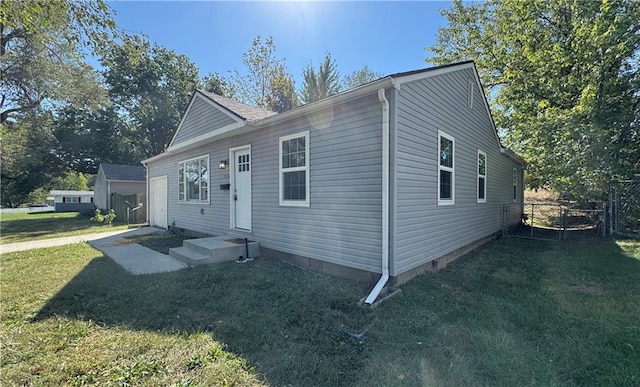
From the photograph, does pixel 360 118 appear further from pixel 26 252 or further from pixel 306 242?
pixel 26 252

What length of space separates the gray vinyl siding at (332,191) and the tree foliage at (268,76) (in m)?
15.6

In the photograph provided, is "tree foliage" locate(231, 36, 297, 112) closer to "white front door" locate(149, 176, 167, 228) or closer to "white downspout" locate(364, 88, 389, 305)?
"white front door" locate(149, 176, 167, 228)

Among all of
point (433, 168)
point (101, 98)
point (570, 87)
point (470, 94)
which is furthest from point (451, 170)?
point (101, 98)

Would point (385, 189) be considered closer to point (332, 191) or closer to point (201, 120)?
point (332, 191)

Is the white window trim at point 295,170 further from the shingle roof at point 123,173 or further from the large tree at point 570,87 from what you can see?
the shingle roof at point 123,173

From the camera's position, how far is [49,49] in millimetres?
8734

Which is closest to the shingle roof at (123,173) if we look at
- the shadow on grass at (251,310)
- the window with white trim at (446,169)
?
the shadow on grass at (251,310)

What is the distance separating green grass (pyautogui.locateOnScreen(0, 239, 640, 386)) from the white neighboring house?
2941 centimetres

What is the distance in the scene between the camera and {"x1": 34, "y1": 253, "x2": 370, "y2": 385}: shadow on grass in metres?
2.72

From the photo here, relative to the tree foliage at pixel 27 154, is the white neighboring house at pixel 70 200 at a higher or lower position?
lower

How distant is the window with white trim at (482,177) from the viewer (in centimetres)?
814

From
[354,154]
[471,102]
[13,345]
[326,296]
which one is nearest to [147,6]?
[354,154]

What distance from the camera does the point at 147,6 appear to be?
6.70 m

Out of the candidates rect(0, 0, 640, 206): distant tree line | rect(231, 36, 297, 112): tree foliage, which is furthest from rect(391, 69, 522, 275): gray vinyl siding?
rect(231, 36, 297, 112): tree foliage
